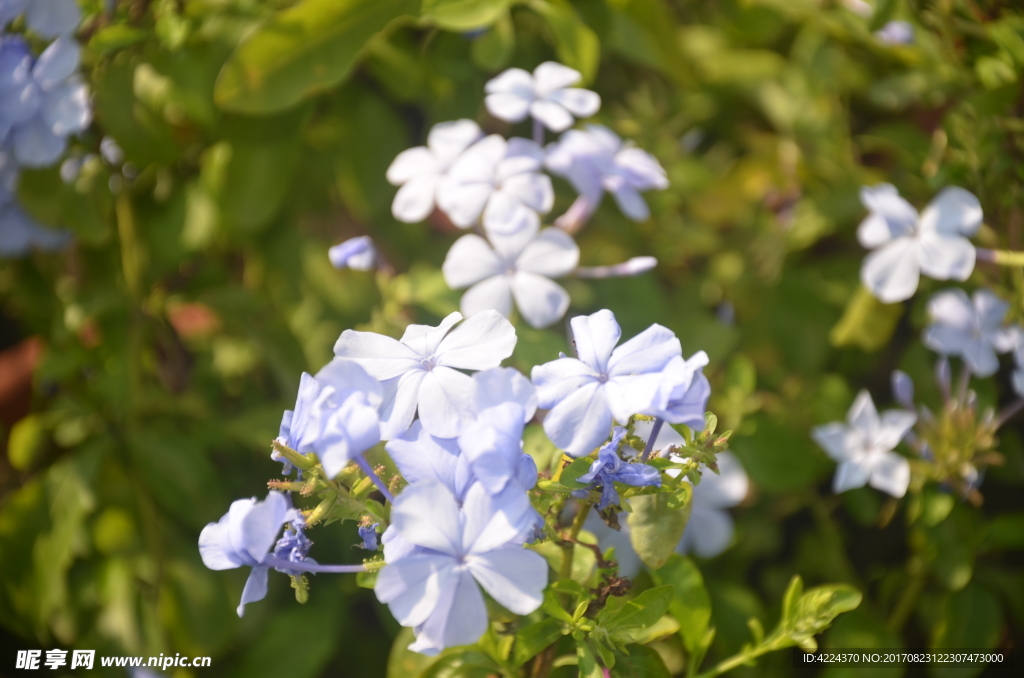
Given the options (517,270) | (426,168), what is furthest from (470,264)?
(426,168)

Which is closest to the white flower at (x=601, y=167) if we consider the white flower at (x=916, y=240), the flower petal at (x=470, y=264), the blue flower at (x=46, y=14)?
the flower petal at (x=470, y=264)

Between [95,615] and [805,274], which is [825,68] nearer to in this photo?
[805,274]

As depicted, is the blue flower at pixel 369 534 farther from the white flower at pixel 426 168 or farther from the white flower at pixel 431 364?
the white flower at pixel 426 168

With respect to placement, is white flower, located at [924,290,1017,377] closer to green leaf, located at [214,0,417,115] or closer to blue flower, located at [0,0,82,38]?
green leaf, located at [214,0,417,115]

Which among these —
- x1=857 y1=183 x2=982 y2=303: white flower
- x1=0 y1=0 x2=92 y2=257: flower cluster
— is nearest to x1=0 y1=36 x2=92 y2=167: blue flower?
x1=0 y1=0 x2=92 y2=257: flower cluster

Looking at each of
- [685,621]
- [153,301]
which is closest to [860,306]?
[685,621]

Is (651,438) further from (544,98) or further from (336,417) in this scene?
(544,98)

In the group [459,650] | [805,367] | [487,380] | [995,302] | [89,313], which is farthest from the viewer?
[805,367]
